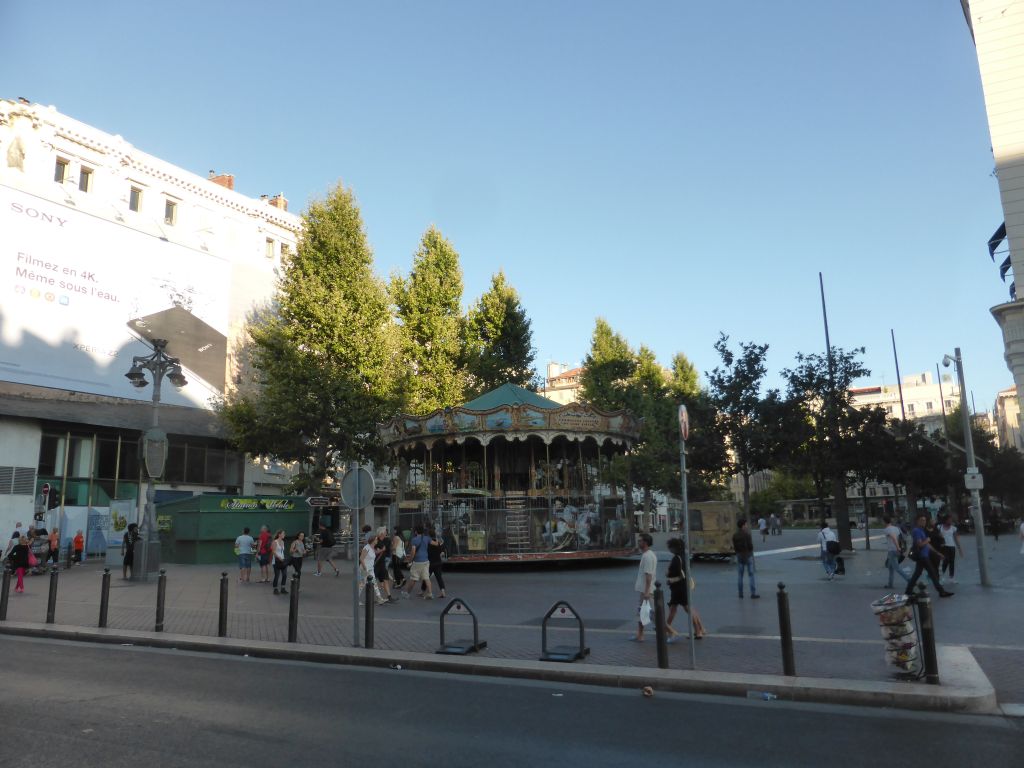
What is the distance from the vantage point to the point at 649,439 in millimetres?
48406

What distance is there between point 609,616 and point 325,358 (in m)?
23.8

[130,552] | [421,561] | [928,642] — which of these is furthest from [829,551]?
[130,552]

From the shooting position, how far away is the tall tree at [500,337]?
39938mm

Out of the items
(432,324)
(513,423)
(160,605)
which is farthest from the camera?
(432,324)

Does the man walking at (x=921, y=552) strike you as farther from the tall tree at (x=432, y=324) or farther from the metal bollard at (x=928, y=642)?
the tall tree at (x=432, y=324)

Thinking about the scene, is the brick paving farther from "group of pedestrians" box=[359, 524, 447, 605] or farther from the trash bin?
"group of pedestrians" box=[359, 524, 447, 605]

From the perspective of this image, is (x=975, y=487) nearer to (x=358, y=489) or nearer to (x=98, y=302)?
(x=358, y=489)

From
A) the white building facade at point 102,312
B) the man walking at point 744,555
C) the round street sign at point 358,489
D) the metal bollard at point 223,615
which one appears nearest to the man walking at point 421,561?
the metal bollard at point 223,615

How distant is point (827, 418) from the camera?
94.6 ft

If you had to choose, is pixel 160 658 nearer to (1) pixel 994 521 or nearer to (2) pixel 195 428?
(2) pixel 195 428

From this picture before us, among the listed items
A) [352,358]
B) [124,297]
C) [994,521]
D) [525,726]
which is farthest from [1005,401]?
[525,726]

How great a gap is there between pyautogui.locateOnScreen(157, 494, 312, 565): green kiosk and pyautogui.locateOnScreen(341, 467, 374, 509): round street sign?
731 inches

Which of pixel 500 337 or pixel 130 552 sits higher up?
pixel 500 337

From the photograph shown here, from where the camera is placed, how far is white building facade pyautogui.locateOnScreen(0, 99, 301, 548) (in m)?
30.7
